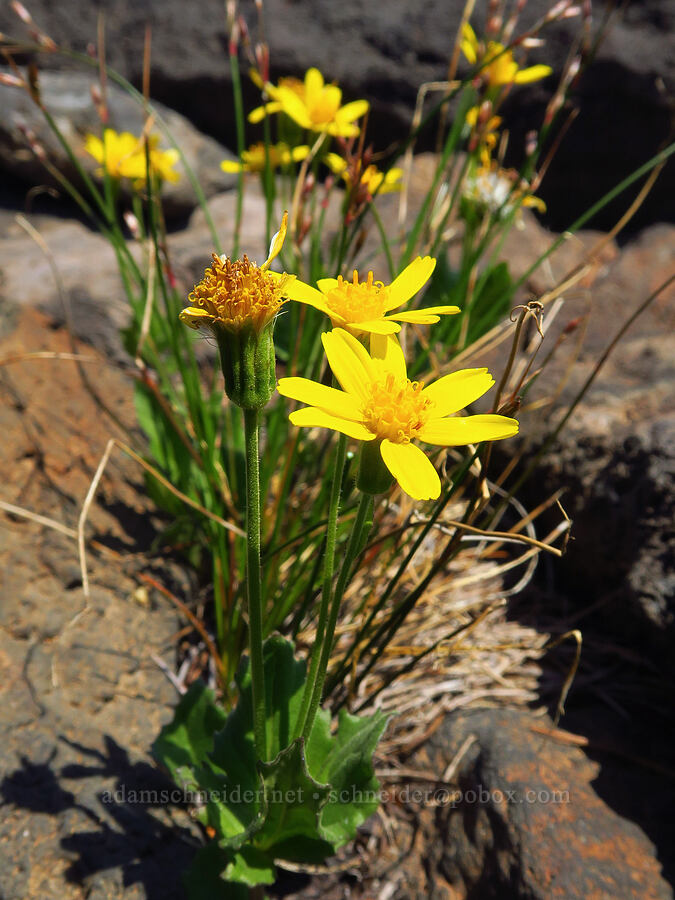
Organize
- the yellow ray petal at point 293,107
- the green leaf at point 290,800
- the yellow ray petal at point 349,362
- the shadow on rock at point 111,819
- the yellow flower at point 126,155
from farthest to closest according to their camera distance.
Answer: the yellow flower at point 126,155, the yellow ray petal at point 293,107, the shadow on rock at point 111,819, the green leaf at point 290,800, the yellow ray petal at point 349,362

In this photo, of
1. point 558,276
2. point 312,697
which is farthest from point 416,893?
point 558,276

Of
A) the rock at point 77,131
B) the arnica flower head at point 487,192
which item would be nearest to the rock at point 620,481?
the arnica flower head at point 487,192

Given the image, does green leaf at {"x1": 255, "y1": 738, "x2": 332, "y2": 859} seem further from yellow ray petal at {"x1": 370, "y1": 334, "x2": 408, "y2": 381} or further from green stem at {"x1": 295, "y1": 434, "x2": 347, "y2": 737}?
yellow ray petal at {"x1": 370, "y1": 334, "x2": 408, "y2": 381}

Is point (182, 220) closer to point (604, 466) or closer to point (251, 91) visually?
point (251, 91)

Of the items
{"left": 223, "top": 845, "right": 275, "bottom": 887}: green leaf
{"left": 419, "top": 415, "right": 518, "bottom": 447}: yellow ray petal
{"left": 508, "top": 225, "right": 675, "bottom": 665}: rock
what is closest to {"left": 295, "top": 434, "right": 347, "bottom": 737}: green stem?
{"left": 419, "top": 415, "right": 518, "bottom": 447}: yellow ray petal

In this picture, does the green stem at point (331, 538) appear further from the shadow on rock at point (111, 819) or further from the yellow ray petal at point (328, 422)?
the shadow on rock at point (111, 819)

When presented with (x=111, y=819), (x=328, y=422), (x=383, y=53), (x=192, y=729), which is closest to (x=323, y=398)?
(x=328, y=422)

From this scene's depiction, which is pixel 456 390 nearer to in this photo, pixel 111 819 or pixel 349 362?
pixel 349 362
